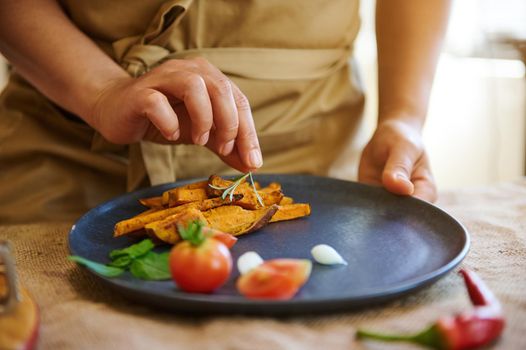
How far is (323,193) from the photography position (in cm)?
133

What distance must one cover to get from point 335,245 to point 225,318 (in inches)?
11.9

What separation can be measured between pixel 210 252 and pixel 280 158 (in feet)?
2.53

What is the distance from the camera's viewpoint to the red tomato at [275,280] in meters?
0.78

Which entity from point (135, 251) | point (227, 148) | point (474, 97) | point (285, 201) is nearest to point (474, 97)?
point (474, 97)

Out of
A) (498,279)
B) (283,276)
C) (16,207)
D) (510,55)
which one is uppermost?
(283,276)

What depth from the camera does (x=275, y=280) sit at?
78 centimetres

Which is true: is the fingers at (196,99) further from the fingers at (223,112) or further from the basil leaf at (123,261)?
the basil leaf at (123,261)

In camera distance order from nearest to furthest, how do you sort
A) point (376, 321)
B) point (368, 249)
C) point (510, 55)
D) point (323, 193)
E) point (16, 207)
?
point (376, 321)
point (368, 249)
point (323, 193)
point (16, 207)
point (510, 55)

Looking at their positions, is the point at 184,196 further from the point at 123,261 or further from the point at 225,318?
the point at 225,318

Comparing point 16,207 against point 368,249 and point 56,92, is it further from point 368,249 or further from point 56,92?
point 368,249

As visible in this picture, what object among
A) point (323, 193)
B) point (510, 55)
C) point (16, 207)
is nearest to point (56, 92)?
point (16, 207)

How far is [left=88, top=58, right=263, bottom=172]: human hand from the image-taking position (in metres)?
1.07

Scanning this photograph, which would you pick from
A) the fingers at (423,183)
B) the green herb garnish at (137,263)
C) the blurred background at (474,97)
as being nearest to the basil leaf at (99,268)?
the green herb garnish at (137,263)

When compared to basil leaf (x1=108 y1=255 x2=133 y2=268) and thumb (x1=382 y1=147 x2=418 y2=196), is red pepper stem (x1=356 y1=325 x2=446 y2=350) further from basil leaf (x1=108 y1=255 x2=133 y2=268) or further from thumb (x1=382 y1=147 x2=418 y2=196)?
thumb (x1=382 y1=147 x2=418 y2=196)
